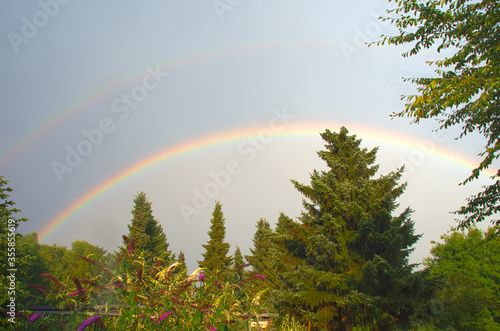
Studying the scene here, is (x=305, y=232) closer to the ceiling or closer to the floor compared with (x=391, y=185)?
closer to the floor

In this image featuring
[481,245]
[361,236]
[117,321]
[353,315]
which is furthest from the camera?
[481,245]

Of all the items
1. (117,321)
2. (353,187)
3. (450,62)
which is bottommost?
(117,321)

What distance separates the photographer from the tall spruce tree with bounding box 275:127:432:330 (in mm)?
13062

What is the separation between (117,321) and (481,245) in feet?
155

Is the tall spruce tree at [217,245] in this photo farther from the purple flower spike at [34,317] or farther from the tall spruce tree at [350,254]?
the purple flower spike at [34,317]

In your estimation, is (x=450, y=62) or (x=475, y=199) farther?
(x=475, y=199)

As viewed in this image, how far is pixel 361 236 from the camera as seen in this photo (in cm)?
1516

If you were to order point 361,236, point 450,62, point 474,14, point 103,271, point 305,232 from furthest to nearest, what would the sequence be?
1. point 305,232
2. point 361,236
3. point 450,62
4. point 474,14
5. point 103,271

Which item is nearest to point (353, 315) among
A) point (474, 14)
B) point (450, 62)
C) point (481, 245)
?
point (450, 62)

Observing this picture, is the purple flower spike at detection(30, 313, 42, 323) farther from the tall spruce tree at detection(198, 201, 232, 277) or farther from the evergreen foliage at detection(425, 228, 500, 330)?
the tall spruce tree at detection(198, 201, 232, 277)

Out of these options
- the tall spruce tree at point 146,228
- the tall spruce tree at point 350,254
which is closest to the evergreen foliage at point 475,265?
the tall spruce tree at point 350,254

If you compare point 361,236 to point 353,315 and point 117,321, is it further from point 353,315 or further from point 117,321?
point 117,321

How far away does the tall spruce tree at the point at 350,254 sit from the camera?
13.1 m

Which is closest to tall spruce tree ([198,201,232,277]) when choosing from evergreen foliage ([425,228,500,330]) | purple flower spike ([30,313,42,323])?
evergreen foliage ([425,228,500,330])
